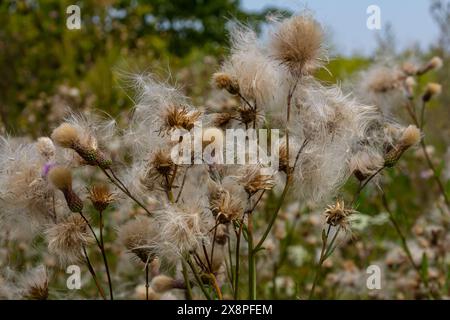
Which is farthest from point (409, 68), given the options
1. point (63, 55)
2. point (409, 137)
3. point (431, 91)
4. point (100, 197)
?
point (63, 55)

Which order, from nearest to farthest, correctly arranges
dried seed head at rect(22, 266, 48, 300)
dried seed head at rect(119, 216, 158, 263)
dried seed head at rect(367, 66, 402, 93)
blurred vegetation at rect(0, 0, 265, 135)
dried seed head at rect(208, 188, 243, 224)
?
dried seed head at rect(208, 188, 243, 224)
dried seed head at rect(119, 216, 158, 263)
dried seed head at rect(22, 266, 48, 300)
dried seed head at rect(367, 66, 402, 93)
blurred vegetation at rect(0, 0, 265, 135)

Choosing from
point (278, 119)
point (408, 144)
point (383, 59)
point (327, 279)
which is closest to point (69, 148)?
point (278, 119)

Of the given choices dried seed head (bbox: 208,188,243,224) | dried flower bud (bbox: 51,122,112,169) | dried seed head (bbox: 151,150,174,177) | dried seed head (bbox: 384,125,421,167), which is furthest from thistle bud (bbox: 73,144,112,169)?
dried seed head (bbox: 384,125,421,167)

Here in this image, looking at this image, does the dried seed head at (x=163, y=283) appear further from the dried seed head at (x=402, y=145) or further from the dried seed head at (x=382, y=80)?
the dried seed head at (x=382, y=80)

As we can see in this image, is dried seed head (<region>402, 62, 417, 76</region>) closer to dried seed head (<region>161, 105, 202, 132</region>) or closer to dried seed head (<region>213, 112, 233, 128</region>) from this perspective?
dried seed head (<region>213, 112, 233, 128</region>)

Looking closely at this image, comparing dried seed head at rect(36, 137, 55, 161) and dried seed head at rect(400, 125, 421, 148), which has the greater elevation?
dried seed head at rect(400, 125, 421, 148)

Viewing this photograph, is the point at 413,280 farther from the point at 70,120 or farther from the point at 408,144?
the point at 70,120
